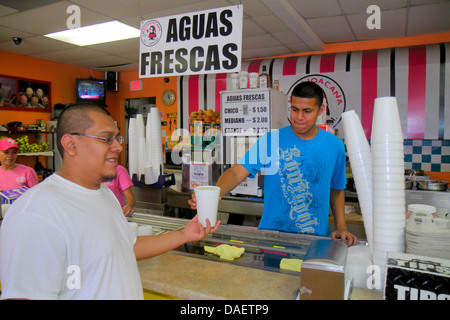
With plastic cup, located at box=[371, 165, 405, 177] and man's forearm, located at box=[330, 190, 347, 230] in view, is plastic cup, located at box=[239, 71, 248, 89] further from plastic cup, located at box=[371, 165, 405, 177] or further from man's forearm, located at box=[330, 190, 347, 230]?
plastic cup, located at box=[371, 165, 405, 177]

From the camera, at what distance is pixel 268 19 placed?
5160 mm

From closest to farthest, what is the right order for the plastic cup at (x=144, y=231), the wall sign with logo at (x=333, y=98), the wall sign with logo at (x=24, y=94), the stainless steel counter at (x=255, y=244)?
the stainless steel counter at (x=255, y=244) → the plastic cup at (x=144, y=231) → the wall sign with logo at (x=333, y=98) → the wall sign with logo at (x=24, y=94)

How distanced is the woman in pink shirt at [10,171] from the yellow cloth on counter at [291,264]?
143 inches

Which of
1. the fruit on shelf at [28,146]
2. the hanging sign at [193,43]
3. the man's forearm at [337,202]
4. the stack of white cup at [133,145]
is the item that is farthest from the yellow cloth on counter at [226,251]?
the fruit on shelf at [28,146]

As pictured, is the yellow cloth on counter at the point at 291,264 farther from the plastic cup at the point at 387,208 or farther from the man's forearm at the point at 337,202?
the man's forearm at the point at 337,202

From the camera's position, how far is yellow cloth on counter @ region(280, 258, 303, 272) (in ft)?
4.90

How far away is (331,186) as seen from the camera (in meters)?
2.42

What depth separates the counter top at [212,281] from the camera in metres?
1.29

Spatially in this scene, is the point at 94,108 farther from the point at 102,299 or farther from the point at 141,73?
the point at 141,73

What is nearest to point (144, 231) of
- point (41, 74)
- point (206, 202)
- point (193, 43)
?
point (206, 202)

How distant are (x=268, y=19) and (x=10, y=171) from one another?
13.9ft

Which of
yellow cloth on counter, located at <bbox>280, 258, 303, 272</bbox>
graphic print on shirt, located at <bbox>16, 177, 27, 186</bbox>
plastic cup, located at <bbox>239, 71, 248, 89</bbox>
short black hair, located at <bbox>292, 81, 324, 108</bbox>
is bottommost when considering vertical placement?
yellow cloth on counter, located at <bbox>280, 258, 303, 272</bbox>

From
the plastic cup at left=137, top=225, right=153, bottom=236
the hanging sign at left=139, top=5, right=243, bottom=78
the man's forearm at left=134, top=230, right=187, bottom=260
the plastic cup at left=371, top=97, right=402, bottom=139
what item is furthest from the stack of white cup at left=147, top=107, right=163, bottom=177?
the plastic cup at left=371, top=97, right=402, bottom=139

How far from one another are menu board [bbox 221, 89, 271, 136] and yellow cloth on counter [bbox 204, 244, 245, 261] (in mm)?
2276
